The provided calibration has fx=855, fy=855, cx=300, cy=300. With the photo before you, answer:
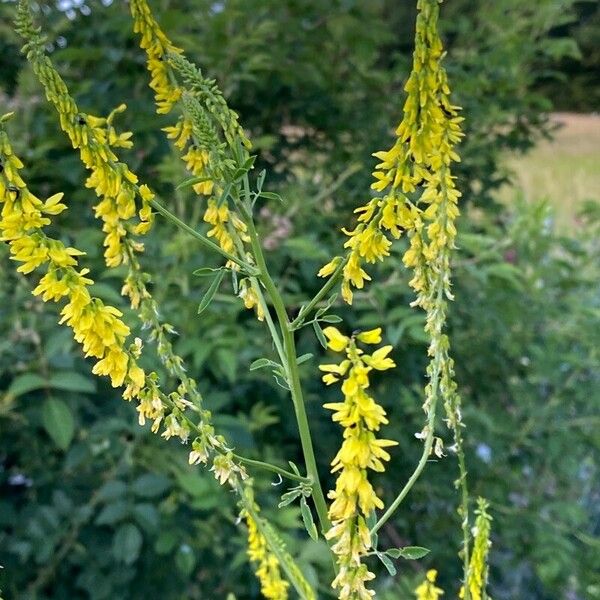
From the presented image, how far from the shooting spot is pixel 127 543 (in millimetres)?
1515

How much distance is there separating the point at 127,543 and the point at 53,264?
1070mm

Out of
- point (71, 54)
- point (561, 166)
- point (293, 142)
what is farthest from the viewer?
point (561, 166)

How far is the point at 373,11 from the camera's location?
81.1 inches

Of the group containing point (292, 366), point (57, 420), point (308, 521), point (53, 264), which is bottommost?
point (57, 420)

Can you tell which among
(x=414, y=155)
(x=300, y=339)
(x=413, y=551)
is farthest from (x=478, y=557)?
(x=300, y=339)

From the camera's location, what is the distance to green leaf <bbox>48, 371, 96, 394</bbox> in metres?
1.43

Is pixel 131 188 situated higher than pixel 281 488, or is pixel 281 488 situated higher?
pixel 131 188

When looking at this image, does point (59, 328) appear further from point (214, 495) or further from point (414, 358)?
point (414, 358)

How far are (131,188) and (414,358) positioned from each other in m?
1.50

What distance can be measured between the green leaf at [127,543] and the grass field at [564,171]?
1395 millimetres

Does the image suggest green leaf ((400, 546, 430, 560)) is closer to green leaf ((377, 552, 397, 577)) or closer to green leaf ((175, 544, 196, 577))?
green leaf ((377, 552, 397, 577))

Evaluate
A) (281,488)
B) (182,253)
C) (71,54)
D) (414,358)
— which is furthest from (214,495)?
(71,54)

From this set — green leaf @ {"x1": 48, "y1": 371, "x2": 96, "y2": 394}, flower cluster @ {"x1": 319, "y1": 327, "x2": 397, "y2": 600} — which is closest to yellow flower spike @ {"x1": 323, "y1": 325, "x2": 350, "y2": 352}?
flower cluster @ {"x1": 319, "y1": 327, "x2": 397, "y2": 600}

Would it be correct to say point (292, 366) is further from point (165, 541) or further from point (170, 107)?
point (165, 541)
